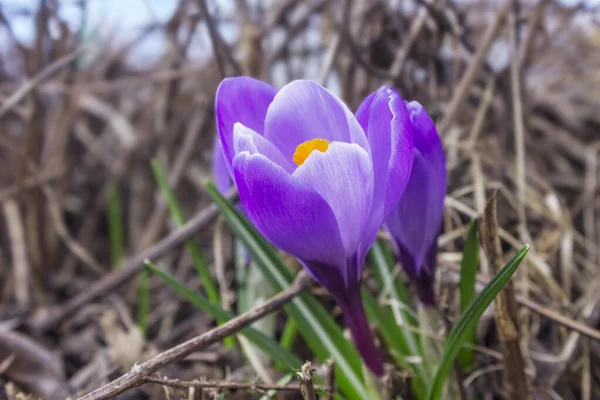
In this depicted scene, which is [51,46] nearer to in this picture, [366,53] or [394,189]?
[366,53]

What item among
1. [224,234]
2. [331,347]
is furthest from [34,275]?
[331,347]

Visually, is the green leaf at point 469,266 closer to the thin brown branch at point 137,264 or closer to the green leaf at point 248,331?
the green leaf at point 248,331

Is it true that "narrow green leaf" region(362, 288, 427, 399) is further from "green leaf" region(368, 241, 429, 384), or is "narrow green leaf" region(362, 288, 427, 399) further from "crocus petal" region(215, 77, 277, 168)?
"crocus petal" region(215, 77, 277, 168)

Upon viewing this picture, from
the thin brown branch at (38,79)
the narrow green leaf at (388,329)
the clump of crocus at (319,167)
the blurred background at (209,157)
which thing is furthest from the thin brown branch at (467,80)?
the thin brown branch at (38,79)

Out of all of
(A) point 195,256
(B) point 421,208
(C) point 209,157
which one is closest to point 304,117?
(B) point 421,208

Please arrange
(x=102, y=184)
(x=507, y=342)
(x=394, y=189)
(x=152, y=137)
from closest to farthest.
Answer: (x=394, y=189) < (x=507, y=342) < (x=152, y=137) < (x=102, y=184)

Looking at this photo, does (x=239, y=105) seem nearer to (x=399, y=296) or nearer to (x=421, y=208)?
(x=421, y=208)

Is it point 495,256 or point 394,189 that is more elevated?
point 394,189
